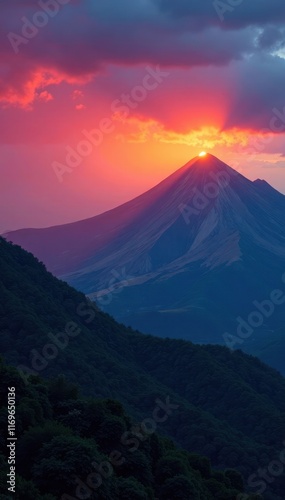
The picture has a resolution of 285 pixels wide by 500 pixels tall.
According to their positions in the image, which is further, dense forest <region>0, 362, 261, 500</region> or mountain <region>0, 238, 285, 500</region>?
mountain <region>0, 238, 285, 500</region>

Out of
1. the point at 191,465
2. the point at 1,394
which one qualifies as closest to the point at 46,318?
the point at 191,465

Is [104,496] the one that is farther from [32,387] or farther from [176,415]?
[176,415]

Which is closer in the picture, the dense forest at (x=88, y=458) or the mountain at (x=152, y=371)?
the dense forest at (x=88, y=458)

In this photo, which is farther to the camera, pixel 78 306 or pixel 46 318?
pixel 78 306

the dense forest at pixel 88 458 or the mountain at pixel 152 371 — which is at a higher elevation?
the mountain at pixel 152 371

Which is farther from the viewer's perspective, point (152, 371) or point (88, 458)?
point (152, 371)

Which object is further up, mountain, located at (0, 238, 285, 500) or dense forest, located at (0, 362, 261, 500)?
mountain, located at (0, 238, 285, 500)

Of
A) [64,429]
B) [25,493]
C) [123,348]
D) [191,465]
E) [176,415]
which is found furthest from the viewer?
[123,348]

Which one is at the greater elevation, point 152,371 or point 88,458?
point 152,371
